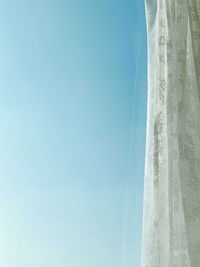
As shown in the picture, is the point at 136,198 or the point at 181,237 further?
the point at 136,198

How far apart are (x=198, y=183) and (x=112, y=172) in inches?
16.6

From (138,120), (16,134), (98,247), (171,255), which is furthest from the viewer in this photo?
(16,134)

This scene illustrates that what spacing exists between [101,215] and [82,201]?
0.13 meters

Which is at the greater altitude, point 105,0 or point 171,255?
point 105,0

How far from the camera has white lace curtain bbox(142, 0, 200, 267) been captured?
81 cm

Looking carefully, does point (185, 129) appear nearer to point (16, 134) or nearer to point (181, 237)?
point (181, 237)

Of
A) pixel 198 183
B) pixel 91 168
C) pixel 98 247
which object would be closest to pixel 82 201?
pixel 91 168

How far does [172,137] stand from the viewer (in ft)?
2.89

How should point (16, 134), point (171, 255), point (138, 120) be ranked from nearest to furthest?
point (171, 255), point (138, 120), point (16, 134)

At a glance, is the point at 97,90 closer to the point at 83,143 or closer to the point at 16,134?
the point at 83,143

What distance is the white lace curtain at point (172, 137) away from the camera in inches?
32.0

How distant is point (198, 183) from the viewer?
0.88 metres

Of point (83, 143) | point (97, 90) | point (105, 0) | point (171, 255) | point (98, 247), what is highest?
point (105, 0)

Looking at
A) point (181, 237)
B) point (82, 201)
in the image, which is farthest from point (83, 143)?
point (181, 237)
